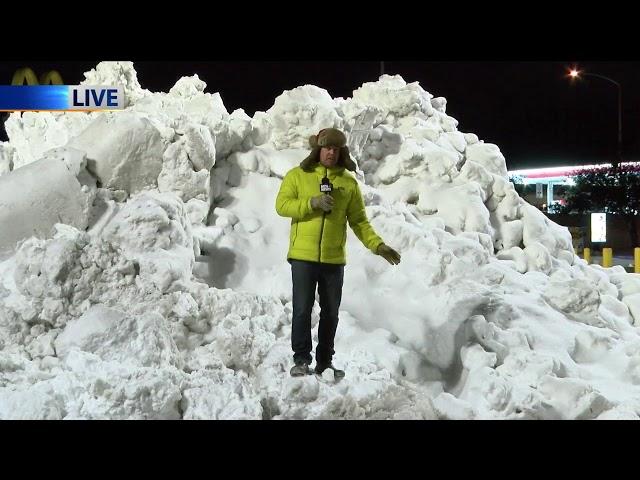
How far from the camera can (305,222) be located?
377 cm

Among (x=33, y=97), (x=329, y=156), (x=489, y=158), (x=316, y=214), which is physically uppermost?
(x=33, y=97)

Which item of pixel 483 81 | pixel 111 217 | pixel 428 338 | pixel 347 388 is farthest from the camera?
pixel 483 81

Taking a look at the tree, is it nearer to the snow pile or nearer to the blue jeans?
the snow pile

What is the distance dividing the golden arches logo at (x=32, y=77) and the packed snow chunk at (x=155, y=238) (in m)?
1.71

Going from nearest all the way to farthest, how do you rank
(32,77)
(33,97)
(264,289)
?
1. (264,289)
2. (32,77)
3. (33,97)

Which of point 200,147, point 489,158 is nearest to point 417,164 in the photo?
point 489,158

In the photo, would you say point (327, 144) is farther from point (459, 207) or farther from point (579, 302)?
point (459, 207)

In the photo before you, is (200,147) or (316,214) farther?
(200,147)

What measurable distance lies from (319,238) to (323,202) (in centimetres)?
21

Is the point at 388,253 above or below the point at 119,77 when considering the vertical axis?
below

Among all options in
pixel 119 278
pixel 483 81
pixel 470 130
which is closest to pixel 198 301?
pixel 119 278

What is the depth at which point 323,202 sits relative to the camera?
3.63m

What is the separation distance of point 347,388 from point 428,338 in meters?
0.98

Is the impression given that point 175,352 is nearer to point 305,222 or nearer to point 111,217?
point 305,222
